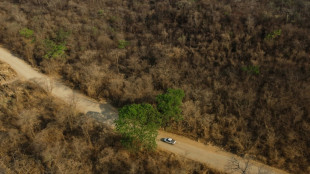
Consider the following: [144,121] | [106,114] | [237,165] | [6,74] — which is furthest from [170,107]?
[6,74]

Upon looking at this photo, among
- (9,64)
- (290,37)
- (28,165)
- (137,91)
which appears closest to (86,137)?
(28,165)

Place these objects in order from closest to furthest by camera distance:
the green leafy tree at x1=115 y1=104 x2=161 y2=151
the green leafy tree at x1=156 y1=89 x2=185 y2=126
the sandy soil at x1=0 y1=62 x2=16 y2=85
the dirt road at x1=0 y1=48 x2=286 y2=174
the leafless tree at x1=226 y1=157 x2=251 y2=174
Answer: the leafless tree at x1=226 y1=157 x2=251 y2=174
the dirt road at x1=0 y1=48 x2=286 y2=174
the green leafy tree at x1=115 y1=104 x2=161 y2=151
the green leafy tree at x1=156 y1=89 x2=185 y2=126
the sandy soil at x1=0 y1=62 x2=16 y2=85

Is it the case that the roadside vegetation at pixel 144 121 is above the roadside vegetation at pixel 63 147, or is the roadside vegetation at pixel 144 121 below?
above

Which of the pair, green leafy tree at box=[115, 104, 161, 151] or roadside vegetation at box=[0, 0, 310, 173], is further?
roadside vegetation at box=[0, 0, 310, 173]

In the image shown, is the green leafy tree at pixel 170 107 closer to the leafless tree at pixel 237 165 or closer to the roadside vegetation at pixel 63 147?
the roadside vegetation at pixel 63 147

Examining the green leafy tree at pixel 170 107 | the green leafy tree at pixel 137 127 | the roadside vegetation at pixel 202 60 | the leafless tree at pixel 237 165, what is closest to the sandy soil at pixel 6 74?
the roadside vegetation at pixel 202 60

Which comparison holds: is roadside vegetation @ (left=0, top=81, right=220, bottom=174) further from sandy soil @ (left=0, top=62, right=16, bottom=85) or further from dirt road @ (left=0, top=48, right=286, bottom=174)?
sandy soil @ (left=0, top=62, right=16, bottom=85)

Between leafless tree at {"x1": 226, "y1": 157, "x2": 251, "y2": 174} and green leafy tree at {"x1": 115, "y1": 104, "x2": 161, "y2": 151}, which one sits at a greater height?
green leafy tree at {"x1": 115, "y1": 104, "x2": 161, "y2": 151}

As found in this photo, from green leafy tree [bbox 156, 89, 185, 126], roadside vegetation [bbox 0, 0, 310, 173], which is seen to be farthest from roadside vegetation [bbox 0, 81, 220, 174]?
roadside vegetation [bbox 0, 0, 310, 173]
